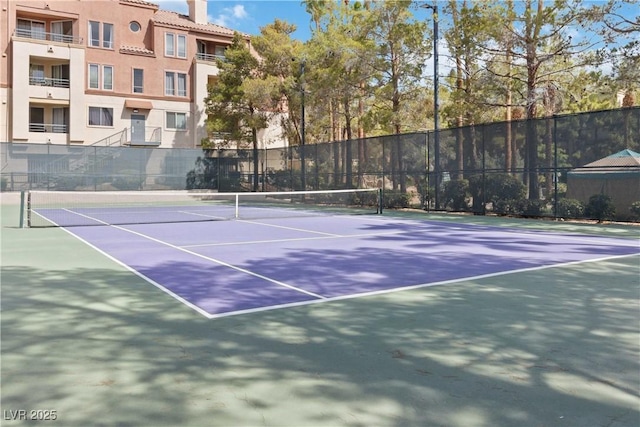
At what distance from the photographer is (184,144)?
38219mm

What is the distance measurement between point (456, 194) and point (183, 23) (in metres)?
28.1

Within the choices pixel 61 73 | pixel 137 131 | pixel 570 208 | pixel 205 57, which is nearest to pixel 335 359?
pixel 570 208

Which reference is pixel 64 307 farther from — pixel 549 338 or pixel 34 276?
pixel 549 338

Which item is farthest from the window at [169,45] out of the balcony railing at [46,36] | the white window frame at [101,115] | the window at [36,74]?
the window at [36,74]

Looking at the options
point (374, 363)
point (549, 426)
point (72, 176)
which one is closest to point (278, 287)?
point (374, 363)

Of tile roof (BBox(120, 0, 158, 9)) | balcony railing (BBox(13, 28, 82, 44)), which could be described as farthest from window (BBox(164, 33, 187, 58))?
balcony railing (BBox(13, 28, 82, 44))

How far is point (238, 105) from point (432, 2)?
48.0 ft

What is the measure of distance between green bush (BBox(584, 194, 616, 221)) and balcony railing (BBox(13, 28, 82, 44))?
3262 cm

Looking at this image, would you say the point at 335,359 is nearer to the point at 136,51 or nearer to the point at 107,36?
the point at 136,51

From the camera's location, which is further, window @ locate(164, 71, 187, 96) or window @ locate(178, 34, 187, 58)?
window @ locate(178, 34, 187, 58)

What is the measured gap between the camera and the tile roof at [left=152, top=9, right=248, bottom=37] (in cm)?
3784

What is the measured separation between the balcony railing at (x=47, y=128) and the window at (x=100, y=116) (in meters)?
1.79

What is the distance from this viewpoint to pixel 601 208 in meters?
14.6

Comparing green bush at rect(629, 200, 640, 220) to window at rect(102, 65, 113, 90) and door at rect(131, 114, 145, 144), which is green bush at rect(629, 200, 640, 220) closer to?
door at rect(131, 114, 145, 144)
